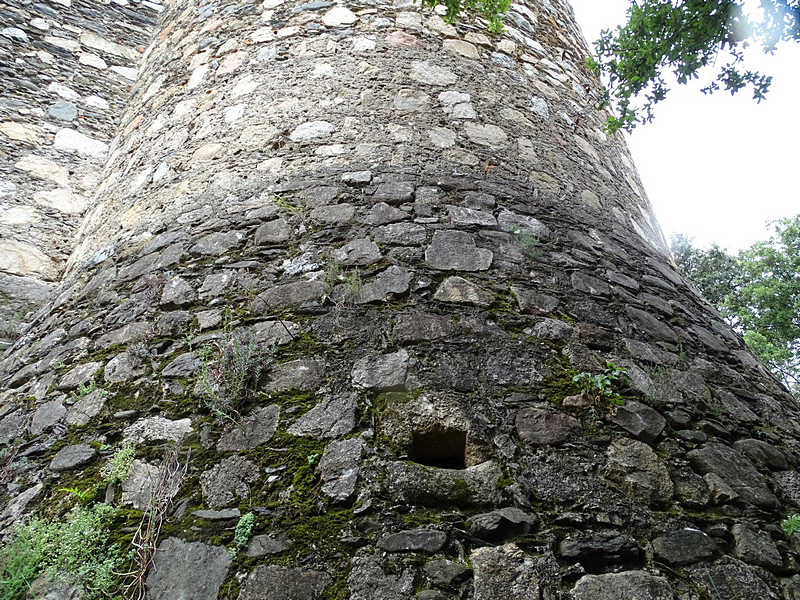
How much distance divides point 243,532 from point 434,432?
0.56m

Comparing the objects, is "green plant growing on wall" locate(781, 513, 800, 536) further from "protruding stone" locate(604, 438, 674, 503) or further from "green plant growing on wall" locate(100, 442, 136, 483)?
"green plant growing on wall" locate(100, 442, 136, 483)

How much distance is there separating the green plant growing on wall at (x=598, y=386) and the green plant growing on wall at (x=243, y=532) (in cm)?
103

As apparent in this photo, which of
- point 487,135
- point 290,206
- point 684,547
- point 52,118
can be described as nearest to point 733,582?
point 684,547

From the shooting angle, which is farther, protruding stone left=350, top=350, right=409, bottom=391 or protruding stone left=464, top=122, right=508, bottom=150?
protruding stone left=464, top=122, right=508, bottom=150

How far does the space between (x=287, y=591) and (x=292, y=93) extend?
240 centimetres

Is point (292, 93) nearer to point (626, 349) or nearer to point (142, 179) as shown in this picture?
point (142, 179)

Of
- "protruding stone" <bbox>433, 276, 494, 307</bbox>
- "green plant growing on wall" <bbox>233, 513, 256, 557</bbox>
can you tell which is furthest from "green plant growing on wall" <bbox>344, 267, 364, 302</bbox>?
"green plant growing on wall" <bbox>233, 513, 256, 557</bbox>

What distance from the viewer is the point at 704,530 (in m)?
1.56

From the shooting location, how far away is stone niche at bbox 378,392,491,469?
5.37ft

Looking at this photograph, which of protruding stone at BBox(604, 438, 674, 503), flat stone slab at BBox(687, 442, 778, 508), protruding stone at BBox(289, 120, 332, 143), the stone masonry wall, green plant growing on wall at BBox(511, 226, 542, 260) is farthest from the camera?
the stone masonry wall

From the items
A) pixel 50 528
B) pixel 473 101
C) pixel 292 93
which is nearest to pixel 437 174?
pixel 473 101

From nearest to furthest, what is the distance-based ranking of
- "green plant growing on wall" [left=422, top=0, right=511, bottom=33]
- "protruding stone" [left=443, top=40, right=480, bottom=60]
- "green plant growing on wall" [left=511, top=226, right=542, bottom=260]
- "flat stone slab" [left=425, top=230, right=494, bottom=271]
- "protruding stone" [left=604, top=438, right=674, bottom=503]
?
"protruding stone" [left=604, top=438, right=674, bottom=503] → "flat stone slab" [left=425, top=230, right=494, bottom=271] → "green plant growing on wall" [left=511, top=226, right=542, bottom=260] → "green plant growing on wall" [left=422, top=0, right=511, bottom=33] → "protruding stone" [left=443, top=40, right=480, bottom=60]

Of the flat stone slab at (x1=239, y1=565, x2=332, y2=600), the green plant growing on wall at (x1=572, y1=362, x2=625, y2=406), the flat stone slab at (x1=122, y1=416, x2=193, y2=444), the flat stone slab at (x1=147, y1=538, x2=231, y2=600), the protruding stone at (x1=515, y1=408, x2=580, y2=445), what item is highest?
the green plant growing on wall at (x1=572, y1=362, x2=625, y2=406)

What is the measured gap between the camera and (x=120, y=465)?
171cm
